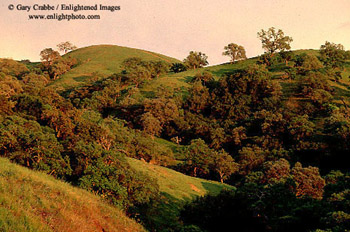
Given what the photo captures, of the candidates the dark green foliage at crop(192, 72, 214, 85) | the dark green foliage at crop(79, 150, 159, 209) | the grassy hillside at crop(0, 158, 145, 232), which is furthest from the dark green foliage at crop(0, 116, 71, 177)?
the dark green foliage at crop(192, 72, 214, 85)

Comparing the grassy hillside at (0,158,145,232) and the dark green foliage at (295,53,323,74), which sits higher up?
the dark green foliage at (295,53,323,74)

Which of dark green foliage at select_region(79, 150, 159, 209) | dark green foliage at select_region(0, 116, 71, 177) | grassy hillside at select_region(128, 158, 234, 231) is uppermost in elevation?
dark green foliage at select_region(0, 116, 71, 177)

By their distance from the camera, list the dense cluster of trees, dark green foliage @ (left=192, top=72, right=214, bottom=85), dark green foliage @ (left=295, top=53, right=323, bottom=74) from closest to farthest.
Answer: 1. the dense cluster of trees
2. dark green foliage @ (left=295, top=53, right=323, bottom=74)
3. dark green foliage @ (left=192, top=72, right=214, bottom=85)

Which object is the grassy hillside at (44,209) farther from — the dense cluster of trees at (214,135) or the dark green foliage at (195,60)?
the dark green foliage at (195,60)

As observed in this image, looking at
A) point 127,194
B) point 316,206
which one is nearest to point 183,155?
point 127,194

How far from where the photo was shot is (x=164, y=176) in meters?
50.8

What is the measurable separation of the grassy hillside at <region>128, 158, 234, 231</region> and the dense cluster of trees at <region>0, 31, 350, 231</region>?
3057 mm

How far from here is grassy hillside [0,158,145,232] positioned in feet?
41.5

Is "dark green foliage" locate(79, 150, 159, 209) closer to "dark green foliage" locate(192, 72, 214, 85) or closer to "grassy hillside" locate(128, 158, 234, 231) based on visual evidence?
"grassy hillside" locate(128, 158, 234, 231)

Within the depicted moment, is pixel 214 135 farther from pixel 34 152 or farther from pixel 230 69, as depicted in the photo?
pixel 230 69

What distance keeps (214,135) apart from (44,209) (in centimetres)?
7705

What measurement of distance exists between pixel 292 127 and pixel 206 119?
112 ft

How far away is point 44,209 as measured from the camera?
614 inches

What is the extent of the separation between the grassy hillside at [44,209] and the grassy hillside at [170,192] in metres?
11.1
